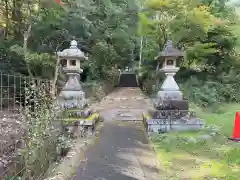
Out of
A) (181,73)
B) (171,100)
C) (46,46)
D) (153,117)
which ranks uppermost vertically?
(46,46)

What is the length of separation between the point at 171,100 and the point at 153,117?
1.89ft

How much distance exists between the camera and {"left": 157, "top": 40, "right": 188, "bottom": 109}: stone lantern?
6.14 m

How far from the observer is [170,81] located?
626 cm

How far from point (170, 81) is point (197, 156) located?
2348 millimetres

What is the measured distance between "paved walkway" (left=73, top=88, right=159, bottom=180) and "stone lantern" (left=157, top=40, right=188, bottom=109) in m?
0.99

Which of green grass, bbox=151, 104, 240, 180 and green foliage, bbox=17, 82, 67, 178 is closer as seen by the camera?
green foliage, bbox=17, 82, 67, 178

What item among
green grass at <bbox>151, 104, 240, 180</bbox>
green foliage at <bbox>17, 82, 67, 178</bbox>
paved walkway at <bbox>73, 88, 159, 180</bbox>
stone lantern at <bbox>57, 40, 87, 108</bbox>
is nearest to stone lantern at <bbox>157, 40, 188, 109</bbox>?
green grass at <bbox>151, 104, 240, 180</bbox>

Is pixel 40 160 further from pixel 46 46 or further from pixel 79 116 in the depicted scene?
pixel 46 46

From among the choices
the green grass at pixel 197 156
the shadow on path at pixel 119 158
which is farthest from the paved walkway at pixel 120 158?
the green grass at pixel 197 156

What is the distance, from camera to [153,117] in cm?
611

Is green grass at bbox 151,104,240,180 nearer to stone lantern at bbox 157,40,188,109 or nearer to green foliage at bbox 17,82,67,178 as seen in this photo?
stone lantern at bbox 157,40,188,109

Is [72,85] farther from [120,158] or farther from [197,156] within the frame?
[197,156]

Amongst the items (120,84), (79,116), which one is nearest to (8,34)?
(79,116)

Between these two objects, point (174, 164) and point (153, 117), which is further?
point (153, 117)
